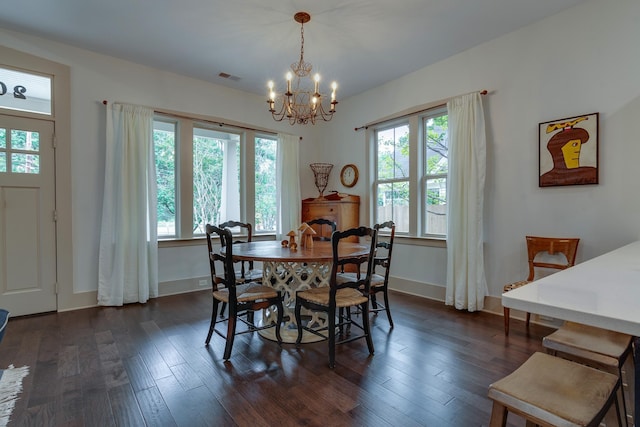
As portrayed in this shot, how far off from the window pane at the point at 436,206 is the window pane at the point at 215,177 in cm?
271

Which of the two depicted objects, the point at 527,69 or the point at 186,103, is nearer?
the point at 527,69

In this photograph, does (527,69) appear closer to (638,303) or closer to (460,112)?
(460,112)

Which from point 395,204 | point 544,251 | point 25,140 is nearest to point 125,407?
point 25,140

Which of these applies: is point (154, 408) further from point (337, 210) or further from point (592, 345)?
point (337, 210)

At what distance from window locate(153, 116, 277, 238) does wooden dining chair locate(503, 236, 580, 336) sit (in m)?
3.41

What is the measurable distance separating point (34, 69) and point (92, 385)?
3.20 metres

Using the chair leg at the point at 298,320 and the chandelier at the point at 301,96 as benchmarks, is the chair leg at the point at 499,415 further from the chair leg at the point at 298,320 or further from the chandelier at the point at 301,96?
the chandelier at the point at 301,96

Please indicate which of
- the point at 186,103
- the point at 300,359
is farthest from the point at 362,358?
the point at 186,103

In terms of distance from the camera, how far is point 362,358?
234 centimetres

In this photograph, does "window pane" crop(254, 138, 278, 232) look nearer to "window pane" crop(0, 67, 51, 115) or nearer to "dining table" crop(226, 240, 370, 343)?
"dining table" crop(226, 240, 370, 343)

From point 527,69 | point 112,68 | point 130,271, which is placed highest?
point 112,68

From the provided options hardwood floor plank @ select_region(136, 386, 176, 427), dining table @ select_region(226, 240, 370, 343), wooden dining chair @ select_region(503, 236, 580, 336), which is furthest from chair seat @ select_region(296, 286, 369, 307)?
wooden dining chair @ select_region(503, 236, 580, 336)

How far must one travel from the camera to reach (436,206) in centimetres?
402

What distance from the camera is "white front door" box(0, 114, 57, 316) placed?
3.12 m
